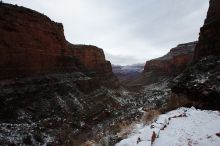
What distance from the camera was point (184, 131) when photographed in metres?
10.1

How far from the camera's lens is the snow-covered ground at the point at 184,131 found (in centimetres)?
913

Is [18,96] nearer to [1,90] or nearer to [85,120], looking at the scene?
[1,90]

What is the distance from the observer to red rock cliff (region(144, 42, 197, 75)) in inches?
2895

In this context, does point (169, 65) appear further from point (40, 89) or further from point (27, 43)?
point (40, 89)

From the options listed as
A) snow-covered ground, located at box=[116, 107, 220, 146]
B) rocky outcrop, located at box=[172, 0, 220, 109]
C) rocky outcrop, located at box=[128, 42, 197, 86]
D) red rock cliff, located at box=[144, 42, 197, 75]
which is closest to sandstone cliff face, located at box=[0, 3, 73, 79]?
rocky outcrop, located at box=[172, 0, 220, 109]

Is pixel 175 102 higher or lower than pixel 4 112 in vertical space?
higher

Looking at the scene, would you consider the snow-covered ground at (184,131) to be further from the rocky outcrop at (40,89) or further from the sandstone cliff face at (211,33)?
the sandstone cliff face at (211,33)

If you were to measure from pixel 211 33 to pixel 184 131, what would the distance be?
53.5 feet

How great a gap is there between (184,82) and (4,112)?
51.4 feet

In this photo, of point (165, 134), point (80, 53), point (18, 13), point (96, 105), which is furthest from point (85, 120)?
point (80, 53)

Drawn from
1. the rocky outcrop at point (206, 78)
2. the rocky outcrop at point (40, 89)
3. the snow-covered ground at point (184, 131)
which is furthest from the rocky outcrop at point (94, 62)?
the snow-covered ground at point (184, 131)

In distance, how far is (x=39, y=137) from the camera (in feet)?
66.3

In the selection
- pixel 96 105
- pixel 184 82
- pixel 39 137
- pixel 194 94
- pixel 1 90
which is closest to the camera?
pixel 194 94

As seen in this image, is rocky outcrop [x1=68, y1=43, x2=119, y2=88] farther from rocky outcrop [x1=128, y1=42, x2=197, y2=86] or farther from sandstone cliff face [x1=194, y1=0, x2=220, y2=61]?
sandstone cliff face [x1=194, y1=0, x2=220, y2=61]
